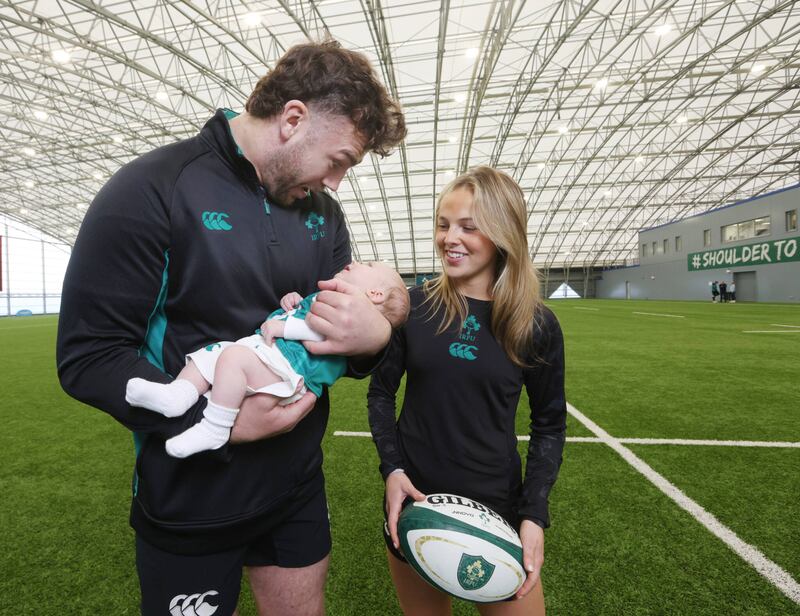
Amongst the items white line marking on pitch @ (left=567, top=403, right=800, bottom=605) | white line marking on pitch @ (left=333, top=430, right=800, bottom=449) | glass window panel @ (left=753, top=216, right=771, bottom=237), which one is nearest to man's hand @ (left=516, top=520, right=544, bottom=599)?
white line marking on pitch @ (left=567, top=403, right=800, bottom=605)

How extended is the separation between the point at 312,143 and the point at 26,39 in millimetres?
25769

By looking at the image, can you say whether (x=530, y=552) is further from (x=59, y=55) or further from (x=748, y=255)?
(x=748, y=255)

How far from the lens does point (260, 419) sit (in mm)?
1063

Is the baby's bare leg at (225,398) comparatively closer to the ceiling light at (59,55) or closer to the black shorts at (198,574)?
the black shorts at (198,574)

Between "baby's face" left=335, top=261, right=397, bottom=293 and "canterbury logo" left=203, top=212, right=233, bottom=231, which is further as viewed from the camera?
"baby's face" left=335, top=261, right=397, bottom=293

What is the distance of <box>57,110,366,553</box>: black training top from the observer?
934 millimetres

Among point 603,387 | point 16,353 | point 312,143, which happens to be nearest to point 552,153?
point 603,387

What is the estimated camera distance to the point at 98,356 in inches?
36.7

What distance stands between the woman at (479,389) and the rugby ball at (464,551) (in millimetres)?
100

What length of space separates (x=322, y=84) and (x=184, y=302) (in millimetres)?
702

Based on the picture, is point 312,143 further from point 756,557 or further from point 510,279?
point 756,557

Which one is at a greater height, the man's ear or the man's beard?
the man's ear

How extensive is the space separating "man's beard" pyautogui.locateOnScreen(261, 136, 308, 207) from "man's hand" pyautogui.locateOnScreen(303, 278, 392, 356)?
13.7 inches

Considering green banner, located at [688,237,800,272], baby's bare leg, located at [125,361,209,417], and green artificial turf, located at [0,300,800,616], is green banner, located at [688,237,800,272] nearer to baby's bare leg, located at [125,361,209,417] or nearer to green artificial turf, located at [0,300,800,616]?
green artificial turf, located at [0,300,800,616]
